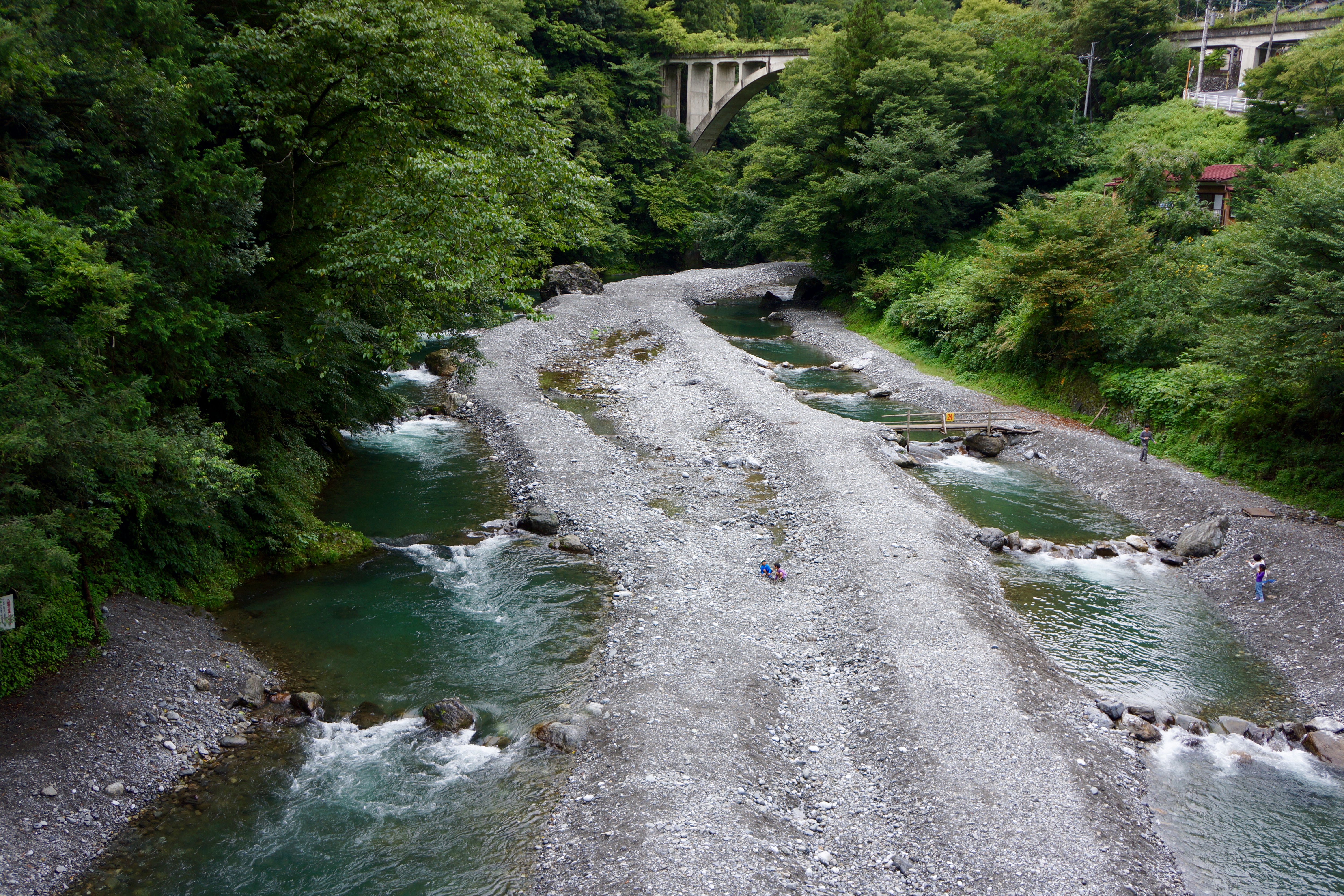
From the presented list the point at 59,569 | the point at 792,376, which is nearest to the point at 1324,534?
the point at 792,376

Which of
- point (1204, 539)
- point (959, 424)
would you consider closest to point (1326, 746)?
point (1204, 539)

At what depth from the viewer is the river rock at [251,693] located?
1245 cm

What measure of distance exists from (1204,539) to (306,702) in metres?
18.6

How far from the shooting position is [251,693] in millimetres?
12586

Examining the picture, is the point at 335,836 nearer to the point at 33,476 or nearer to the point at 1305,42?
the point at 33,476

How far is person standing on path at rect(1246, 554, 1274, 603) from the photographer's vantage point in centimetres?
1603

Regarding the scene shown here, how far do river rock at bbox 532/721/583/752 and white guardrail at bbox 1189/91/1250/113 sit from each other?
46.7m

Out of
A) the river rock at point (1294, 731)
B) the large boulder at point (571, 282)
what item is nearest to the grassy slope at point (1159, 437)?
the river rock at point (1294, 731)

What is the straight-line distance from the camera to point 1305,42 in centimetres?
3709

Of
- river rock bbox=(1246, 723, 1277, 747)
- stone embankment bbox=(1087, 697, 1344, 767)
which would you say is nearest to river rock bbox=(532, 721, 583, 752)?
stone embankment bbox=(1087, 697, 1344, 767)

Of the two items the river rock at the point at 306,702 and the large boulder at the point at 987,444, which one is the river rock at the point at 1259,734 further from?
the river rock at the point at 306,702

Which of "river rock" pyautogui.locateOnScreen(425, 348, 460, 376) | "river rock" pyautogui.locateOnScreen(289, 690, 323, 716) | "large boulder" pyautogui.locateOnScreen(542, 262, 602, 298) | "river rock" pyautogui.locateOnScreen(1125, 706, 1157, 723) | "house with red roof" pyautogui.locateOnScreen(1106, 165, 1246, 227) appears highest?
"house with red roof" pyautogui.locateOnScreen(1106, 165, 1246, 227)

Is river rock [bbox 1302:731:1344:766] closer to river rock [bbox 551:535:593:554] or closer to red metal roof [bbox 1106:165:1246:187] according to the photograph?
river rock [bbox 551:535:593:554]

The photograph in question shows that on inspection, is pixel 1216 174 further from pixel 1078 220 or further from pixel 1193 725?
pixel 1193 725
